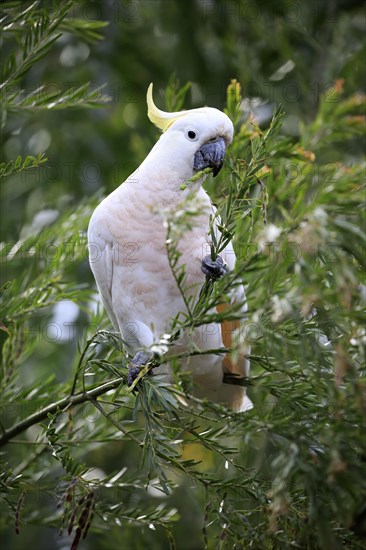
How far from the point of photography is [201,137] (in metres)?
1.92

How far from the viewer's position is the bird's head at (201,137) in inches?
74.8

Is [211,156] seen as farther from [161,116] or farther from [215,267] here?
[215,267]

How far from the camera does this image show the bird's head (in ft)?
6.23

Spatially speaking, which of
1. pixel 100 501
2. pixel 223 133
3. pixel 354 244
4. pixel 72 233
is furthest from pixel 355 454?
pixel 72 233

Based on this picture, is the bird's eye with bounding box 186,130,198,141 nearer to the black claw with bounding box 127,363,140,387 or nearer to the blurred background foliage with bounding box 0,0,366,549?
the blurred background foliage with bounding box 0,0,366,549

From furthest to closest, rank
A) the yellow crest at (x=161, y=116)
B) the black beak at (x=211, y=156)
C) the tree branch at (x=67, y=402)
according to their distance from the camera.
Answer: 1. the yellow crest at (x=161, y=116)
2. the black beak at (x=211, y=156)
3. the tree branch at (x=67, y=402)

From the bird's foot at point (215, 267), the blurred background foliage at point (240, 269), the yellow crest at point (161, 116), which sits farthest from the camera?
the yellow crest at point (161, 116)

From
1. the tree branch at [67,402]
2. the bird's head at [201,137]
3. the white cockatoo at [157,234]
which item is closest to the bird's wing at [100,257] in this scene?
the white cockatoo at [157,234]

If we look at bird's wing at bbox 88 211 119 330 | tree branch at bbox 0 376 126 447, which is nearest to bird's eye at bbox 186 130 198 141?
bird's wing at bbox 88 211 119 330

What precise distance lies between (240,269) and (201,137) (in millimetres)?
773

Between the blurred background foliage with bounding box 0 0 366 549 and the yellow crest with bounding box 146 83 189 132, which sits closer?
the blurred background foliage with bounding box 0 0 366 549

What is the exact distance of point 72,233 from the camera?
2.23m

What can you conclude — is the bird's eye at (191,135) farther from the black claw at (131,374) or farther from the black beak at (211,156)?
the black claw at (131,374)

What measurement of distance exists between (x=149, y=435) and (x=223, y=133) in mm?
858
